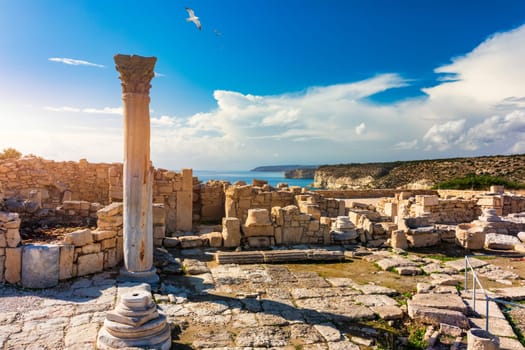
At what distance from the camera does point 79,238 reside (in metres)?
7.70

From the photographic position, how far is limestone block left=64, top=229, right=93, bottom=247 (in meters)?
7.60

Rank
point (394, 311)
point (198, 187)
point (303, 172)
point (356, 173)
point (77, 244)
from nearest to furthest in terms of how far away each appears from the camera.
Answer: point (394, 311), point (77, 244), point (198, 187), point (356, 173), point (303, 172)

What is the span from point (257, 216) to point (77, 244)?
4.88 m

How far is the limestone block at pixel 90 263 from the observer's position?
7746 millimetres

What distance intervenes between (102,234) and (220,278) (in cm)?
257

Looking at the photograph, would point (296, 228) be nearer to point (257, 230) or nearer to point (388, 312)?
point (257, 230)

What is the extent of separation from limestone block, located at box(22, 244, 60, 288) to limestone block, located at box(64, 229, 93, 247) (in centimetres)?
40

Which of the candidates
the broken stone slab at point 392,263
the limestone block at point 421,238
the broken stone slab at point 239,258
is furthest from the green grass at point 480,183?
the broken stone slab at point 239,258

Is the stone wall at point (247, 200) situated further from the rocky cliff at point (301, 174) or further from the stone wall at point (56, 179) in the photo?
the rocky cliff at point (301, 174)

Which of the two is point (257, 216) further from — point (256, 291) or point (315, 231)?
point (256, 291)

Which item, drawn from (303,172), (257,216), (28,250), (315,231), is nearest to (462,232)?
(315,231)

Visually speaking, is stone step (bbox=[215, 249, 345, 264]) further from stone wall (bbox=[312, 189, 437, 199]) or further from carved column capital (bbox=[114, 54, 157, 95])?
stone wall (bbox=[312, 189, 437, 199])

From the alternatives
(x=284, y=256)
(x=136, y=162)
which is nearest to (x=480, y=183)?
(x=284, y=256)

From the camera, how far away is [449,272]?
904 cm
